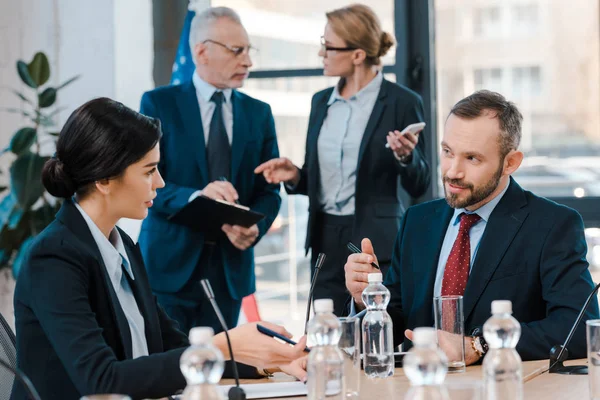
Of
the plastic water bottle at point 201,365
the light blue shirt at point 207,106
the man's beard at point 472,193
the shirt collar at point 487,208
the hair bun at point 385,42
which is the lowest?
the plastic water bottle at point 201,365

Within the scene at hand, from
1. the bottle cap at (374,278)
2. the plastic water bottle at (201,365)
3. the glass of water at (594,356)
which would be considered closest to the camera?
the plastic water bottle at (201,365)

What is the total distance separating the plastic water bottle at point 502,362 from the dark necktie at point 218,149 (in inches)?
92.8

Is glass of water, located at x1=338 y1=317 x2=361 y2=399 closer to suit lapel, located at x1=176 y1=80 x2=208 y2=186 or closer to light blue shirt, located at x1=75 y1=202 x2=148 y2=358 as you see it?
light blue shirt, located at x1=75 y1=202 x2=148 y2=358

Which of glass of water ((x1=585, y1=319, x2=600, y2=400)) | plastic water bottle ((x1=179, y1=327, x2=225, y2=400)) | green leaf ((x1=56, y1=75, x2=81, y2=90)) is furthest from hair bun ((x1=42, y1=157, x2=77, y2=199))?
green leaf ((x1=56, y1=75, x2=81, y2=90))

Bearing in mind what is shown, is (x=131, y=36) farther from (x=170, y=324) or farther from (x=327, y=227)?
(x=170, y=324)

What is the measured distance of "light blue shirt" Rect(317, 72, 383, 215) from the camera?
3.86m

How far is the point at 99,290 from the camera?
6.94 ft

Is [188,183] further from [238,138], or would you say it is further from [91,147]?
[91,147]

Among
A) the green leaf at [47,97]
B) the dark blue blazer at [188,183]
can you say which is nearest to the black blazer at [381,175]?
the dark blue blazer at [188,183]

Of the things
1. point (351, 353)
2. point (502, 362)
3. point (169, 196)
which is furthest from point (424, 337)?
point (169, 196)

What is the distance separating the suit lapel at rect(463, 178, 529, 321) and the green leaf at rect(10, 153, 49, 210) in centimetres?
267

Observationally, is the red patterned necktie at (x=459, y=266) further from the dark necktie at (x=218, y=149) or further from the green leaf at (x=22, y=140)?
the green leaf at (x=22, y=140)

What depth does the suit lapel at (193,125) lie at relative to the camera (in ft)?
12.5

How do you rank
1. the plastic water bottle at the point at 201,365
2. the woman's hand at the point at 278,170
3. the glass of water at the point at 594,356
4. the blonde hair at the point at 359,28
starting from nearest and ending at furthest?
the plastic water bottle at the point at 201,365, the glass of water at the point at 594,356, the woman's hand at the point at 278,170, the blonde hair at the point at 359,28
